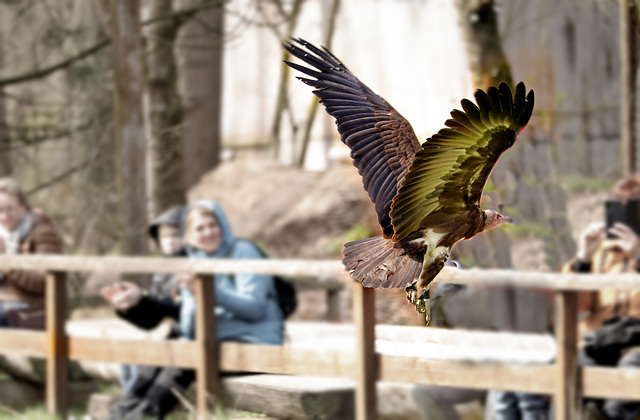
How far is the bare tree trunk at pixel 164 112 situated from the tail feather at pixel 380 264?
4.93 m

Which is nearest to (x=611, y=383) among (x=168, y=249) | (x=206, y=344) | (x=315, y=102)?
(x=206, y=344)

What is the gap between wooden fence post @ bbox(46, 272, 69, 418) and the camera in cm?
484

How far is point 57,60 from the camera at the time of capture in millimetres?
6727

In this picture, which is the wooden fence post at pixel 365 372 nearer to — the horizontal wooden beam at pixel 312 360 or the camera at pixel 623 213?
the horizontal wooden beam at pixel 312 360

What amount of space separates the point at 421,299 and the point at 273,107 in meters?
6.94

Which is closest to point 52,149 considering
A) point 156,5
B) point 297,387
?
point 156,5

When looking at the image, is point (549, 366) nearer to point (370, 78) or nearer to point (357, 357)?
point (357, 357)

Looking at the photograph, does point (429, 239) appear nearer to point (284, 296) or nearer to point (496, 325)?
point (496, 325)

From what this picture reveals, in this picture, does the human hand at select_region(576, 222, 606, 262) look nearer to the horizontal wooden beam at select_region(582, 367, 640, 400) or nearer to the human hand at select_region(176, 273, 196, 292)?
the horizontal wooden beam at select_region(582, 367, 640, 400)

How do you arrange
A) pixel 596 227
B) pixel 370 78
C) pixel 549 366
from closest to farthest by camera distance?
pixel 549 366 → pixel 596 227 → pixel 370 78

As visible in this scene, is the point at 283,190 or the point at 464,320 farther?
the point at 283,190

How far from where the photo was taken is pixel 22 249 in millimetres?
5180

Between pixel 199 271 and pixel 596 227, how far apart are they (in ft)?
5.57

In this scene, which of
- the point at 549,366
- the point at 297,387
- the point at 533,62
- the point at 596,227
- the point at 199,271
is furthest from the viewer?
the point at 533,62
